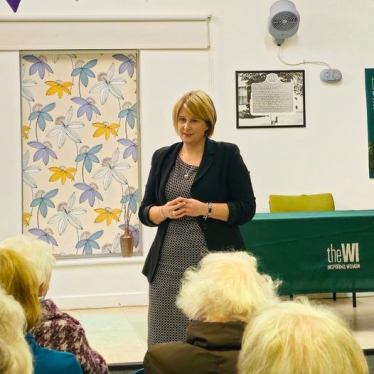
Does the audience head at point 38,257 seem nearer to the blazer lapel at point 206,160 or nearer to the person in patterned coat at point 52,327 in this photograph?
the person in patterned coat at point 52,327

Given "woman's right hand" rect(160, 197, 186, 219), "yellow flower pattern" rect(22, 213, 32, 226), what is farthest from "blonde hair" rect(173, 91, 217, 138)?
"yellow flower pattern" rect(22, 213, 32, 226)

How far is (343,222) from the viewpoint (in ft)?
Result: 15.2

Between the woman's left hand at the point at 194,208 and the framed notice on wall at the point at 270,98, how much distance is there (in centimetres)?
378

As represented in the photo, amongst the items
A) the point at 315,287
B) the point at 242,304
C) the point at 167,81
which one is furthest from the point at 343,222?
the point at 242,304

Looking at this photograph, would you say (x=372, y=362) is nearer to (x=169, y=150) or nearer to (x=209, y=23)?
(x=169, y=150)

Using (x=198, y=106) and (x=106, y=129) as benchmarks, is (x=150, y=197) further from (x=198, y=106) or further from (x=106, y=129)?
(x=106, y=129)

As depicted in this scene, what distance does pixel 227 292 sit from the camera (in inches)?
70.2

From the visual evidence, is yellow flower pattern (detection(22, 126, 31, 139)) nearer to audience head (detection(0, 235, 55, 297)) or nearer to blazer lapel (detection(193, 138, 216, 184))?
blazer lapel (detection(193, 138, 216, 184))

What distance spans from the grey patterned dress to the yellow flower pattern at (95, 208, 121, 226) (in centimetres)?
366

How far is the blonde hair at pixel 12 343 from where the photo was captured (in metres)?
1.20

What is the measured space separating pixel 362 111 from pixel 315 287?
2556 millimetres

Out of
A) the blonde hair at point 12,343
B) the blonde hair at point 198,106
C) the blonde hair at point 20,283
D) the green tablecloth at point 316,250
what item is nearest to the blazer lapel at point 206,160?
the blonde hair at point 198,106

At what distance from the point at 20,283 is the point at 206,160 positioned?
114 cm

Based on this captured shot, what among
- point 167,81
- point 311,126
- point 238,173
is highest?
Answer: point 167,81
